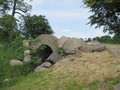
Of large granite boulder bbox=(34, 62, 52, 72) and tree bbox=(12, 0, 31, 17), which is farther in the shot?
tree bbox=(12, 0, 31, 17)

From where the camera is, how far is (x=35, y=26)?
24906 mm

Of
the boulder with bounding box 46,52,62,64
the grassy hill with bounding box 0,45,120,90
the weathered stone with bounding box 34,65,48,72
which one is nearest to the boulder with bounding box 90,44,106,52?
the grassy hill with bounding box 0,45,120,90

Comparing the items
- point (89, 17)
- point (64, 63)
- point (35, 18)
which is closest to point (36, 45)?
point (64, 63)

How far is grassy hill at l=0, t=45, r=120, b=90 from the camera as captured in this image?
433 inches

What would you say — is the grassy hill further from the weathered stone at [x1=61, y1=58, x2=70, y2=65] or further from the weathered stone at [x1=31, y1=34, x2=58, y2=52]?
the weathered stone at [x1=31, y1=34, x2=58, y2=52]

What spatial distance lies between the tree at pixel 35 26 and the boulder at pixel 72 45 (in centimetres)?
1071

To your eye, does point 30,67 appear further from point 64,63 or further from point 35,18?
point 35,18

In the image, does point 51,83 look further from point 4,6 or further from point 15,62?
point 4,6

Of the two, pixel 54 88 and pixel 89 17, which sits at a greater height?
pixel 89 17

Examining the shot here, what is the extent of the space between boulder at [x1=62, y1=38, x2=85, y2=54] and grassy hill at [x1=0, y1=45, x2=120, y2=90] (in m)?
0.30

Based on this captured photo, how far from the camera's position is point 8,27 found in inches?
948

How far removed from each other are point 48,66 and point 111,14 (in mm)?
9943

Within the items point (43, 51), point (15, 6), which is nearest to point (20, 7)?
point (15, 6)

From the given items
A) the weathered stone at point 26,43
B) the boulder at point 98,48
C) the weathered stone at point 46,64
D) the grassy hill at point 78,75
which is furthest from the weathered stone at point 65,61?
the weathered stone at point 26,43
